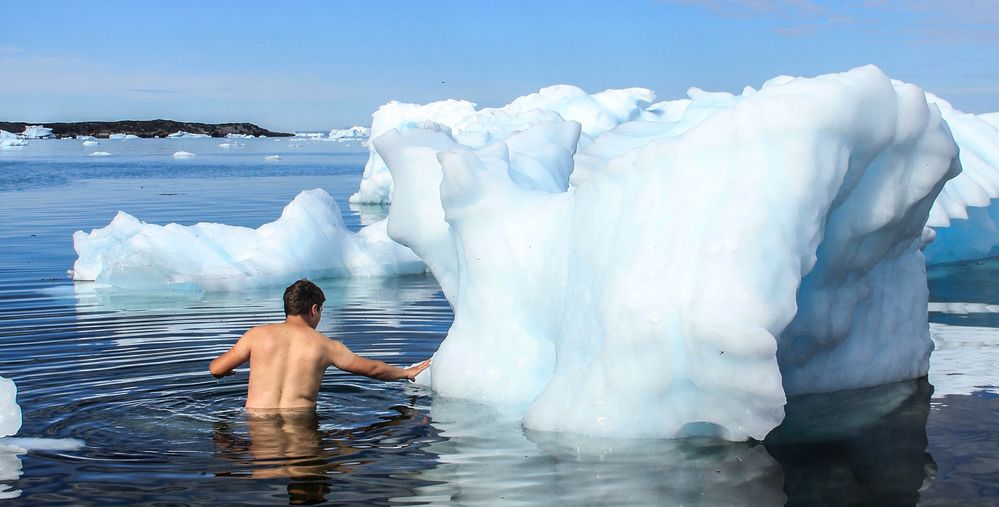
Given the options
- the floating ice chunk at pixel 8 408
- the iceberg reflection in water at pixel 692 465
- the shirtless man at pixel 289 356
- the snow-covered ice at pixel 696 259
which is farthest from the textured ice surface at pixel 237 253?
the iceberg reflection in water at pixel 692 465

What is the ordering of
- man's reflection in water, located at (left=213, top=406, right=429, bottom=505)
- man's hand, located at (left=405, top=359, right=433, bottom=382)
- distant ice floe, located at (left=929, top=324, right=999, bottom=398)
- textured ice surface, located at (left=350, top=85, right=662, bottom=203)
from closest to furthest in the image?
man's reflection in water, located at (left=213, top=406, right=429, bottom=505), man's hand, located at (left=405, top=359, right=433, bottom=382), distant ice floe, located at (left=929, top=324, right=999, bottom=398), textured ice surface, located at (left=350, top=85, right=662, bottom=203)

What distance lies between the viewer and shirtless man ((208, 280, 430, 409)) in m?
7.07

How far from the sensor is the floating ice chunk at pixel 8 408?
6.50m

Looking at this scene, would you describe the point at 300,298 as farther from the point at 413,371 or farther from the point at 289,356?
the point at 413,371

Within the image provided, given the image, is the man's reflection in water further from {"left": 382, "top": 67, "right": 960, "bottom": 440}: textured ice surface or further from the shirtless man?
{"left": 382, "top": 67, "right": 960, "bottom": 440}: textured ice surface

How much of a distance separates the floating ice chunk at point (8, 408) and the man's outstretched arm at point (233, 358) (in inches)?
45.5

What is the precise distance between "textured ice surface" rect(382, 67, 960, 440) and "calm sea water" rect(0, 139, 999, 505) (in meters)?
0.26

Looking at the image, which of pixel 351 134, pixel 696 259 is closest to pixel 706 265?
pixel 696 259

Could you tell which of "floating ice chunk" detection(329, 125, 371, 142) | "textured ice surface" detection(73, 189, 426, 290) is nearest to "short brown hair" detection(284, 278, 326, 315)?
"textured ice surface" detection(73, 189, 426, 290)

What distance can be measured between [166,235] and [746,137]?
10211 millimetres

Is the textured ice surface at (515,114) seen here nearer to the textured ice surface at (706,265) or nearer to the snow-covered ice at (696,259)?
the snow-covered ice at (696,259)

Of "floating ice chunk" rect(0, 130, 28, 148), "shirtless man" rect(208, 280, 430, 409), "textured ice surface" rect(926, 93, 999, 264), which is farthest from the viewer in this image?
"floating ice chunk" rect(0, 130, 28, 148)

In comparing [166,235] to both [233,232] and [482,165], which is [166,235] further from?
[482,165]

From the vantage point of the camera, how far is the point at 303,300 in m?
7.14
